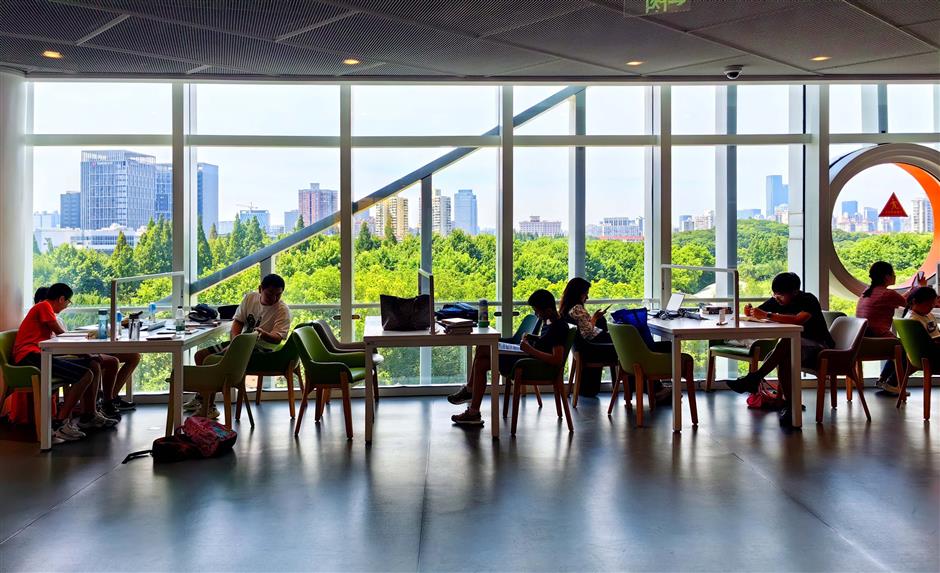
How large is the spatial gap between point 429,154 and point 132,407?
12.9 feet

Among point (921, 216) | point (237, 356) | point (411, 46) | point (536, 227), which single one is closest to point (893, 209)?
point (921, 216)

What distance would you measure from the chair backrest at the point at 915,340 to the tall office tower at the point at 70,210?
26.1ft

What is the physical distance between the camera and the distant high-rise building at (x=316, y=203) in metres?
8.42

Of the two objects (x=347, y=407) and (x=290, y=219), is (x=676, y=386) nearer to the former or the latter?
(x=347, y=407)

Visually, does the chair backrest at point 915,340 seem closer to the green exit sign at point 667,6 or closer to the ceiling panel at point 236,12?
the green exit sign at point 667,6

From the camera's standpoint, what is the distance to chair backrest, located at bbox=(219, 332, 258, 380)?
20.3 ft

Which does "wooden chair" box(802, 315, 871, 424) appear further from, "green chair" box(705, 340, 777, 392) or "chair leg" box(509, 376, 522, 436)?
"chair leg" box(509, 376, 522, 436)

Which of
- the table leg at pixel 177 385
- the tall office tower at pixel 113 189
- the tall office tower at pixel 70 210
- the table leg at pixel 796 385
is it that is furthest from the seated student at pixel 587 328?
the tall office tower at pixel 70 210

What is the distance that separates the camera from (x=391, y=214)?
8.53 metres

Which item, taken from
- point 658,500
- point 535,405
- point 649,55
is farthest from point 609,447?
point 649,55

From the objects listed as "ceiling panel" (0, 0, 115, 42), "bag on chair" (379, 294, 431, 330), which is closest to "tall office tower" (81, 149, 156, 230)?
"ceiling panel" (0, 0, 115, 42)

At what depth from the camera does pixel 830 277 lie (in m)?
8.88

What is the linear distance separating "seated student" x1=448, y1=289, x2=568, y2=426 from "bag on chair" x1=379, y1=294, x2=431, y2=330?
63cm

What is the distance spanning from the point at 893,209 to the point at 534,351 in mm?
5243
